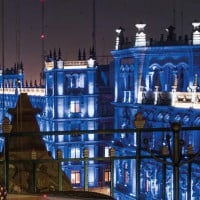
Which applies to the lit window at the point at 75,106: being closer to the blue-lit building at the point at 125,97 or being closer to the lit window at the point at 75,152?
the blue-lit building at the point at 125,97

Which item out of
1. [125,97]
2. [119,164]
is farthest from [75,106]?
[119,164]

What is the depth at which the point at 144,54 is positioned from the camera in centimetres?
2619

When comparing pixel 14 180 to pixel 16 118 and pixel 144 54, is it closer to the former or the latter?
pixel 16 118

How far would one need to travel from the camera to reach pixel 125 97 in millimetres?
27875

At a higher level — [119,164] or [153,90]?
[153,90]

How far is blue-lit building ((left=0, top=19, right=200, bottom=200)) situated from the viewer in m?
24.0

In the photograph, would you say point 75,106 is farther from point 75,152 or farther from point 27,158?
point 27,158

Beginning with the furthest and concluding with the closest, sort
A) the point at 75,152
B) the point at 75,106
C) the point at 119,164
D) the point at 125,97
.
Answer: the point at 75,106
the point at 75,152
the point at 125,97
the point at 119,164

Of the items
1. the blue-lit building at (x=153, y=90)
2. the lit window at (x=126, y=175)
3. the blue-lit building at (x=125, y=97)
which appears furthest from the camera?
the lit window at (x=126, y=175)

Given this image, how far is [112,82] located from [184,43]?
9.08 meters

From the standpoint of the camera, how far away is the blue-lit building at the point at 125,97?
24.0 metres

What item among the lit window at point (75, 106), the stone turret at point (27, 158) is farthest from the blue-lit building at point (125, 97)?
the stone turret at point (27, 158)

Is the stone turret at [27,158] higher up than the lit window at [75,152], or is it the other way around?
the stone turret at [27,158]

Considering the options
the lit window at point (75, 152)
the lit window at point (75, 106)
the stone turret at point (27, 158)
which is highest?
the stone turret at point (27, 158)
